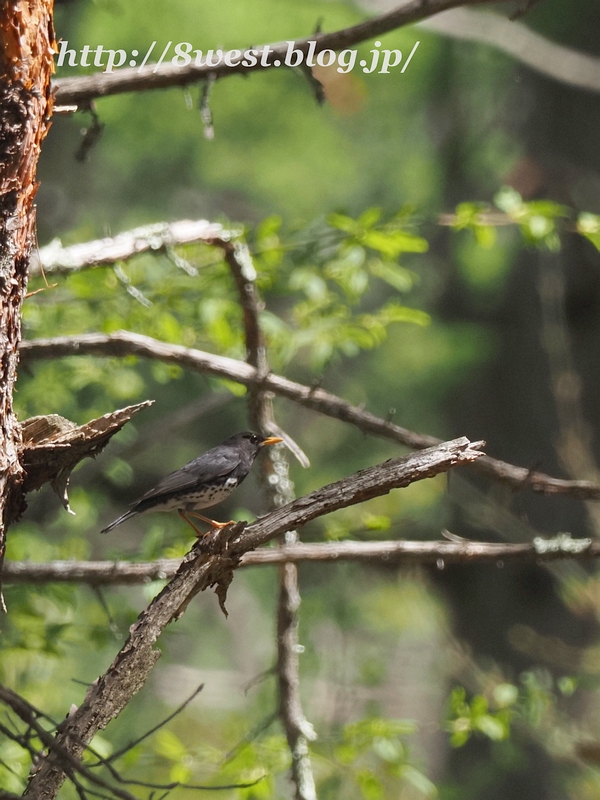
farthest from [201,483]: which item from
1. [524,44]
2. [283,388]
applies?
Answer: [524,44]

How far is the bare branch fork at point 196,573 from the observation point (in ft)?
5.49

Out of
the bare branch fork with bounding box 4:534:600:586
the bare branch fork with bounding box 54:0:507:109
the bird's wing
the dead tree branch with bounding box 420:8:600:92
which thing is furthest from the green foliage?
the dead tree branch with bounding box 420:8:600:92

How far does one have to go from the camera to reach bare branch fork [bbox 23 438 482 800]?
5.49ft

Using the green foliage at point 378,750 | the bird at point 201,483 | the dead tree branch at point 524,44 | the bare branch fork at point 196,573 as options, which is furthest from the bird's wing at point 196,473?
the dead tree branch at point 524,44

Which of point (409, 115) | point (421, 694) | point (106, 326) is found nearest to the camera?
point (106, 326)

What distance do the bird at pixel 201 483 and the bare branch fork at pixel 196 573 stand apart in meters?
0.54

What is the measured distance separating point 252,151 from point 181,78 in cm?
460

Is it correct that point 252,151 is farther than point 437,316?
No

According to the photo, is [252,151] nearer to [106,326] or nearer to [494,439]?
[494,439]

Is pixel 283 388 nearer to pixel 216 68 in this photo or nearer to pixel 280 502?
pixel 280 502

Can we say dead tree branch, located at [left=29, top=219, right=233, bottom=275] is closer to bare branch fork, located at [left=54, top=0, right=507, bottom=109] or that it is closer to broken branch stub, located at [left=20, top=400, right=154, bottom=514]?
bare branch fork, located at [left=54, top=0, right=507, bottom=109]

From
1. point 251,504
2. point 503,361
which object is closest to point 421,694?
point 251,504

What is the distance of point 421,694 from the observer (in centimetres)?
830

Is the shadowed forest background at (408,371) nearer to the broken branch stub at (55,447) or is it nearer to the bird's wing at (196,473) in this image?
the bird's wing at (196,473)
